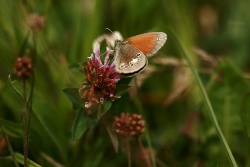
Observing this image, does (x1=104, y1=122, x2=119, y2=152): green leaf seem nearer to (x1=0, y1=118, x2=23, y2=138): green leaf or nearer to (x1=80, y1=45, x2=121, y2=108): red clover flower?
(x1=80, y1=45, x2=121, y2=108): red clover flower

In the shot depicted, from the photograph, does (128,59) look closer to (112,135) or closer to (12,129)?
(112,135)

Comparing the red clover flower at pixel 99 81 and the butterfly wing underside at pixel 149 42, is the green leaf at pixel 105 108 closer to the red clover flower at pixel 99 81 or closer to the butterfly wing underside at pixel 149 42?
the red clover flower at pixel 99 81

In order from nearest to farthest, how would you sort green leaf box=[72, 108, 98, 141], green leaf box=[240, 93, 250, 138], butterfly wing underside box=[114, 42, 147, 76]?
butterfly wing underside box=[114, 42, 147, 76] < green leaf box=[72, 108, 98, 141] < green leaf box=[240, 93, 250, 138]

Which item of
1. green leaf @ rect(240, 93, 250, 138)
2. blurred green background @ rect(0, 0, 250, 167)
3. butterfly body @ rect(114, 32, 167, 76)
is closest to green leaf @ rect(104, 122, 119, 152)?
blurred green background @ rect(0, 0, 250, 167)

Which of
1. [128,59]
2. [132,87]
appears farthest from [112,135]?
[132,87]

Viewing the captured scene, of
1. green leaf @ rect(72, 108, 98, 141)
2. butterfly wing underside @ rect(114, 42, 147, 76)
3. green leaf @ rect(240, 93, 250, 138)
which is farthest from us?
green leaf @ rect(240, 93, 250, 138)

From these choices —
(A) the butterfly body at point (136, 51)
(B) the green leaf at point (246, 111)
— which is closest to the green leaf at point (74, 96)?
(A) the butterfly body at point (136, 51)
